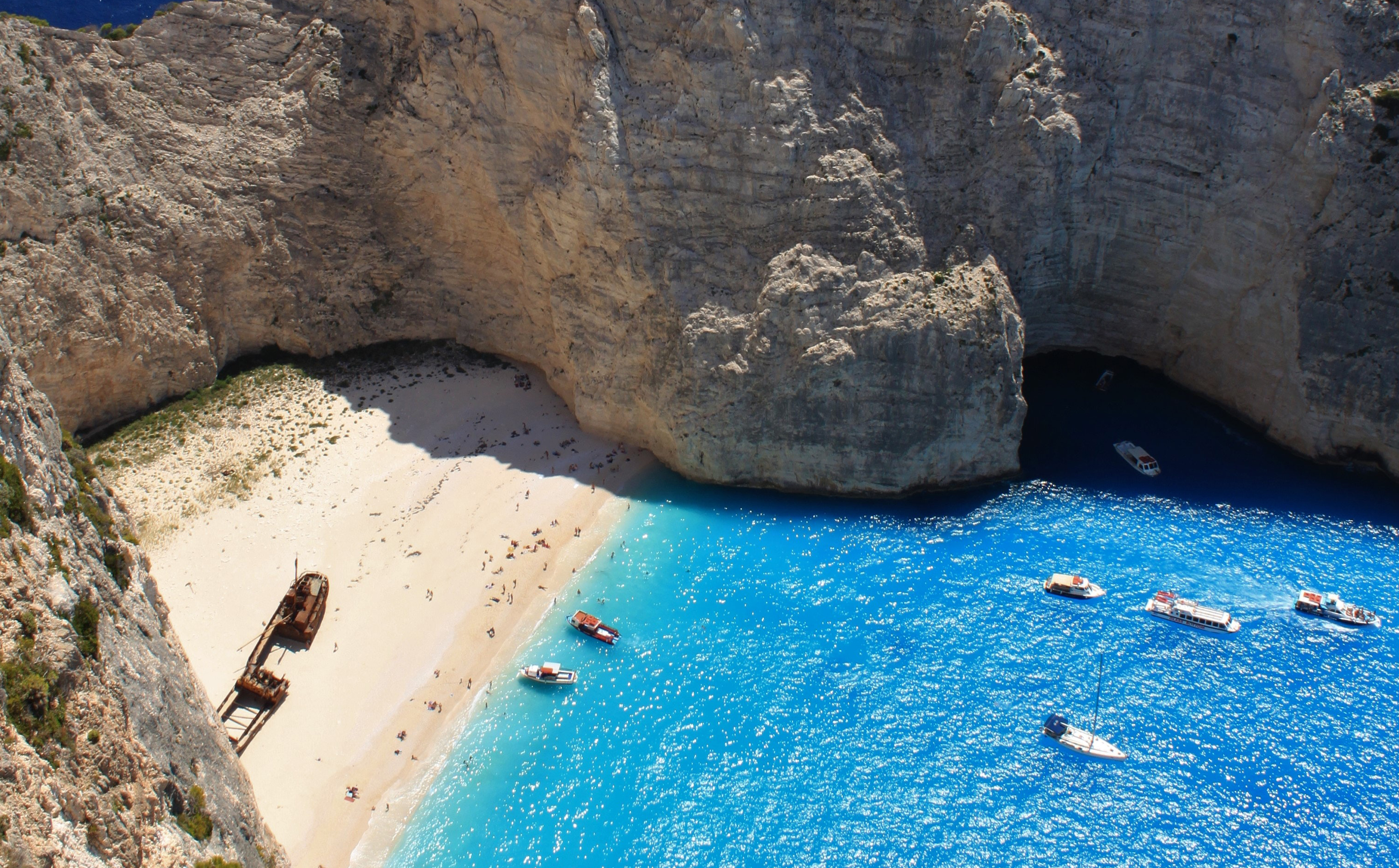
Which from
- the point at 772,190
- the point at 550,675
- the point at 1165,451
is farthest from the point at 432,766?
the point at 1165,451

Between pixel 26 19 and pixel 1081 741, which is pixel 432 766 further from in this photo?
pixel 26 19

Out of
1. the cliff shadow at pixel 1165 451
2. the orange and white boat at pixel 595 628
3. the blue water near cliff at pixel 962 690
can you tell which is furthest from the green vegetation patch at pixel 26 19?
the cliff shadow at pixel 1165 451

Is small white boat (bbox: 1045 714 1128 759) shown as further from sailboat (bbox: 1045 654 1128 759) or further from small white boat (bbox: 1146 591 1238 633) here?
small white boat (bbox: 1146 591 1238 633)

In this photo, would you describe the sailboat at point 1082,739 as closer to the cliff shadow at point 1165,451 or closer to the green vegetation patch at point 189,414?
the cliff shadow at point 1165,451

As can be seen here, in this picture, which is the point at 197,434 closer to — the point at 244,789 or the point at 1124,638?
A: the point at 244,789

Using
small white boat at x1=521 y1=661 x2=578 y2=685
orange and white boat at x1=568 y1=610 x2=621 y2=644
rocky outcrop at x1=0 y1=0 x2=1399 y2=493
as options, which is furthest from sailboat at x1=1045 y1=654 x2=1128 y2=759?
small white boat at x1=521 y1=661 x2=578 y2=685

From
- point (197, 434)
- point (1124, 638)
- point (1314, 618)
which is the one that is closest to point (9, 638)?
point (197, 434)

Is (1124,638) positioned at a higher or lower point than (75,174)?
lower
